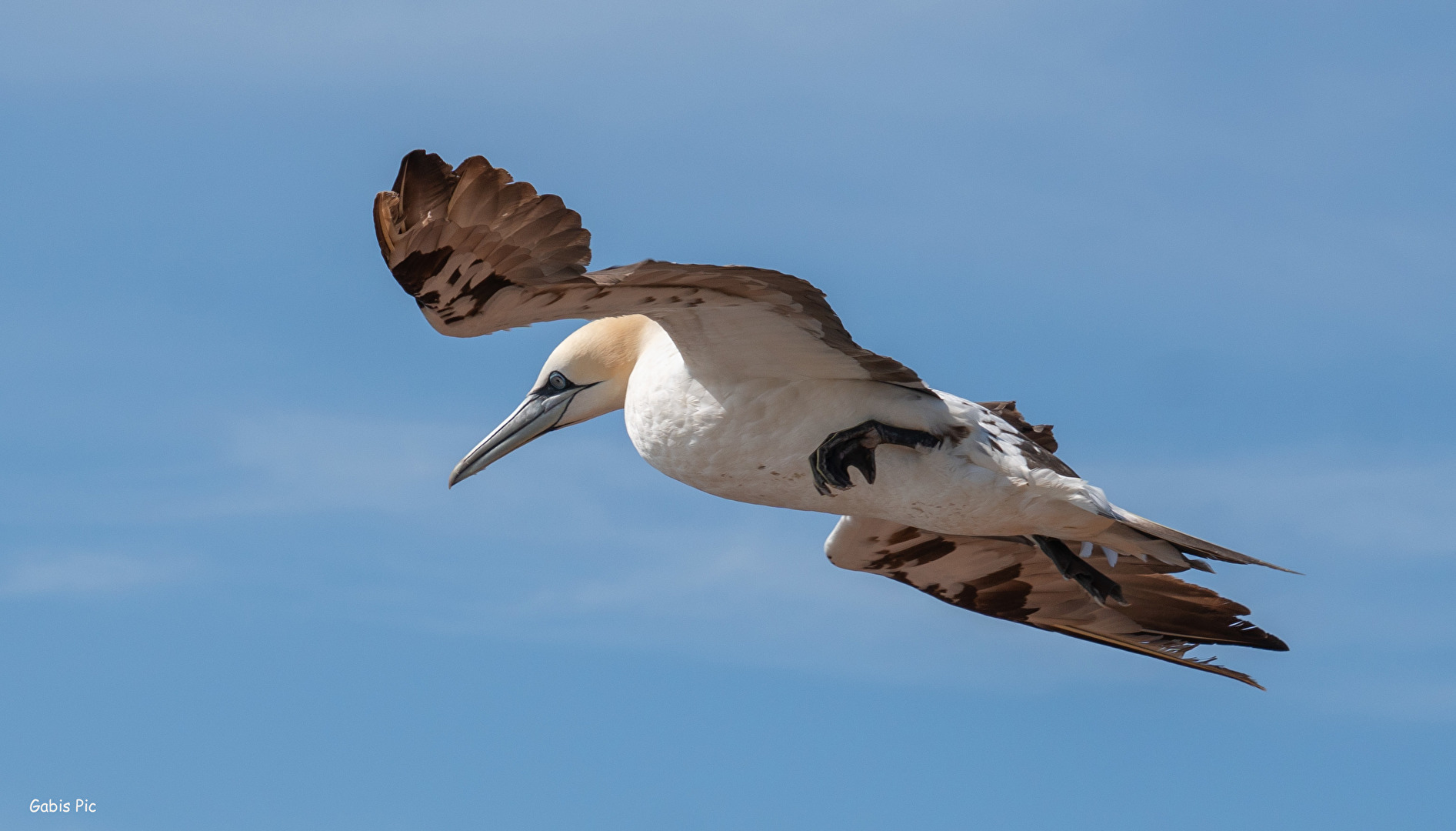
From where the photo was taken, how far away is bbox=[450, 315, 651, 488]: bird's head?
12.4 m

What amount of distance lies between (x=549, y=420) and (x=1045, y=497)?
12.2 feet

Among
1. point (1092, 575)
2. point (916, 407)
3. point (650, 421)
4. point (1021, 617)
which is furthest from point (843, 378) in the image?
point (1021, 617)

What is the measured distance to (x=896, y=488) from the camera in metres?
10.9

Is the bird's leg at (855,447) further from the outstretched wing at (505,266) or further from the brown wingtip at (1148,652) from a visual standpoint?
the brown wingtip at (1148,652)

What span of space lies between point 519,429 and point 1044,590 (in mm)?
4351

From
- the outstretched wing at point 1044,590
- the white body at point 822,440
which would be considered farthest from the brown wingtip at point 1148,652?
the white body at point 822,440

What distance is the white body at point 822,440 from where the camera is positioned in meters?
10.7

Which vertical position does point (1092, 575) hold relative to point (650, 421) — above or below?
below

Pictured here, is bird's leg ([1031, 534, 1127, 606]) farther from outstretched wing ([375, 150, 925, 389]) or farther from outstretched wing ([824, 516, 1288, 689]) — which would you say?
outstretched wing ([375, 150, 925, 389])

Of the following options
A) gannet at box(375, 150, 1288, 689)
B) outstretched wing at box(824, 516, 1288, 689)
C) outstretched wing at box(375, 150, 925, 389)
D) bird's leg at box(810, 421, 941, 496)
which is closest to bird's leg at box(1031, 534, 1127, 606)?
gannet at box(375, 150, 1288, 689)

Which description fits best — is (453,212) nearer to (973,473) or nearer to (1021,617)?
(973,473)

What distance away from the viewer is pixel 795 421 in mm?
10719

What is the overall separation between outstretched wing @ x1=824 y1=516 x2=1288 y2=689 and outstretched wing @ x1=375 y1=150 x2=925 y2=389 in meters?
4.23

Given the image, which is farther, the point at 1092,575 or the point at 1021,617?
the point at 1021,617
